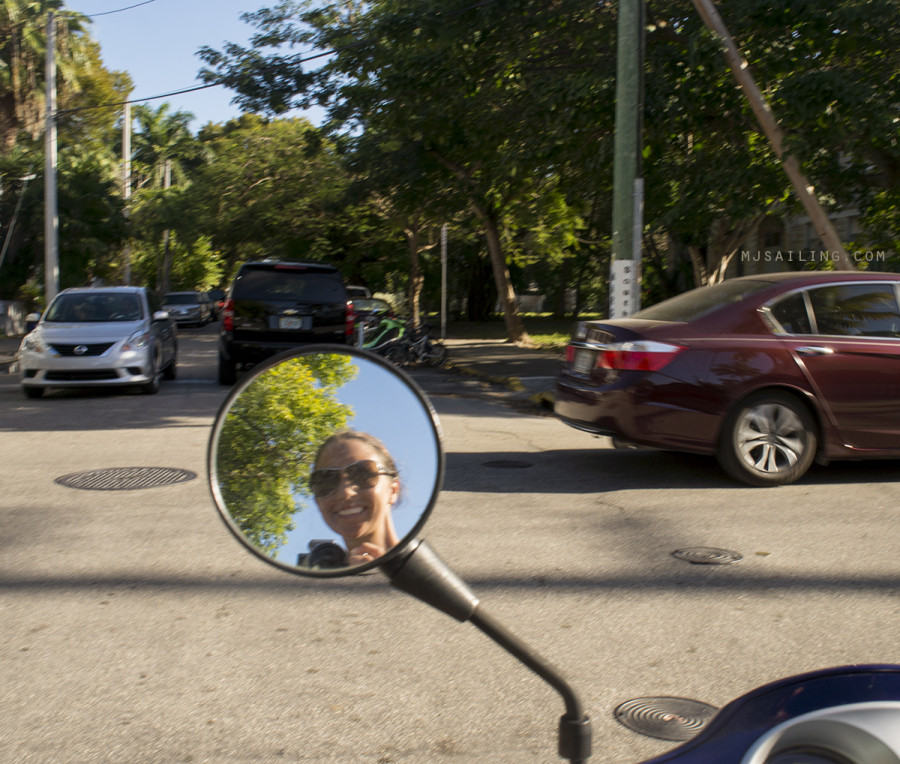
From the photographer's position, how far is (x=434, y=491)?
1.58 meters

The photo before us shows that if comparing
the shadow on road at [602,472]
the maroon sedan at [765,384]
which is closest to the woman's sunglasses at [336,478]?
the shadow on road at [602,472]

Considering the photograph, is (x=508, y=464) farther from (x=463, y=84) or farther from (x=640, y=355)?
(x=463, y=84)

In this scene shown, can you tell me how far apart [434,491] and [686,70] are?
1492cm

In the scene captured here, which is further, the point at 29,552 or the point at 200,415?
the point at 200,415

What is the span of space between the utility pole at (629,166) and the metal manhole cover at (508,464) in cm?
461

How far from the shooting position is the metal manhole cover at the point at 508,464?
8.51 meters

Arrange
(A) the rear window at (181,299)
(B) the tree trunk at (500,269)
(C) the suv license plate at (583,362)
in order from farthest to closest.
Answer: (A) the rear window at (181,299) → (B) the tree trunk at (500,269) → (C) the suv license plate at (583,362)

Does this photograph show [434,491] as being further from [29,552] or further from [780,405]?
[780,405]

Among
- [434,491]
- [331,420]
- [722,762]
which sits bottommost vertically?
[722,762]

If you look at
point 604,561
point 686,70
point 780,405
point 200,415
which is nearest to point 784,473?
point 780,405

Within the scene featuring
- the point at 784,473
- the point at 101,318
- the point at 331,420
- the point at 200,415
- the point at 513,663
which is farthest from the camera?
the point at 101,318

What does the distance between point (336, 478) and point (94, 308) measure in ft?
47.6

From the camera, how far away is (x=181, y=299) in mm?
42188

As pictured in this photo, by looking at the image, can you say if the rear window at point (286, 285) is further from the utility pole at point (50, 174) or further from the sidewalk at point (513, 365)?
the utility pole at point (50, 174)
